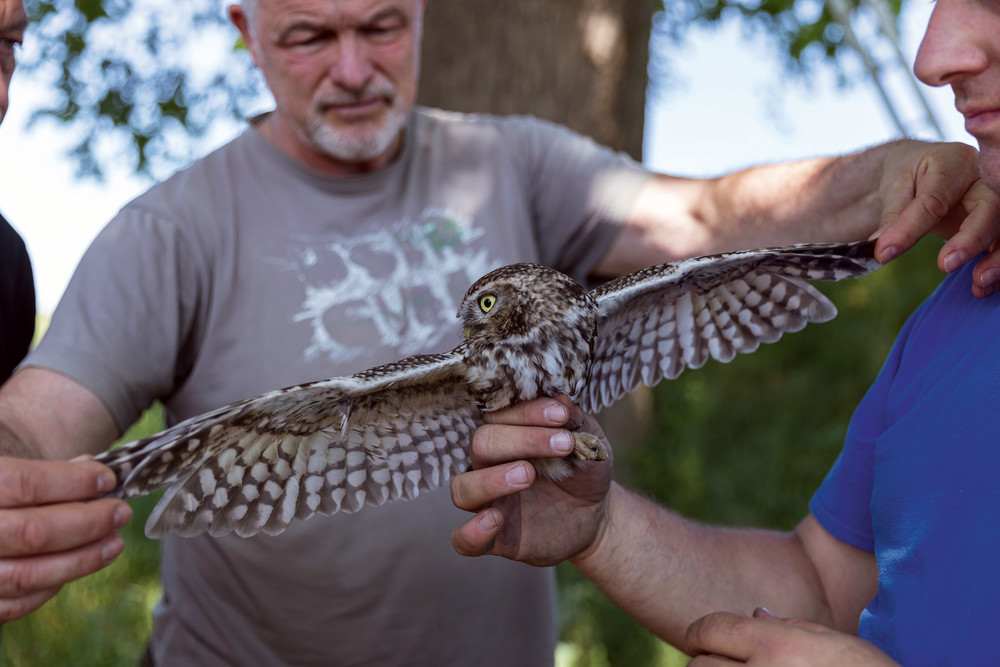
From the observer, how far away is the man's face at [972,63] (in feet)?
5.65

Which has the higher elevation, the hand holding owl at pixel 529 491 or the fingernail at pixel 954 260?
the fingernail at pixel 954 260

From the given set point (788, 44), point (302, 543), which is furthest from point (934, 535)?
point (788, 44)

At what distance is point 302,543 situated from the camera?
278 cm

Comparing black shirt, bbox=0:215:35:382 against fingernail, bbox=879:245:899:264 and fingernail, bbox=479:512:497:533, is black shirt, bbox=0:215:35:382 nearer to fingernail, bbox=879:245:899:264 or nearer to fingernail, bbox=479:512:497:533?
fingernail, bbox=479:512:497:533

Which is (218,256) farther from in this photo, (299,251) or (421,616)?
(421,616)

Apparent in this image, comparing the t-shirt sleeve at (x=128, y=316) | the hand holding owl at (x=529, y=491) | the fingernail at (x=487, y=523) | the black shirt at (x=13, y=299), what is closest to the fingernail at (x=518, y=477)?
the hand holding owl at (x=529, y=491)

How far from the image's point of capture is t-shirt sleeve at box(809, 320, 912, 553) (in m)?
2.19

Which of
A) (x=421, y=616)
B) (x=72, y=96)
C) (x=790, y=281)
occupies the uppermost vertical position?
(x=72, y=96)

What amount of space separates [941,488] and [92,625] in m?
5.12

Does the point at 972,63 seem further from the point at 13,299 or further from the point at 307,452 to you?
the point at 13,299

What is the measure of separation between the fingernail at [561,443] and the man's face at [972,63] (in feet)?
3.61

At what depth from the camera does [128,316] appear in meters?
2.62

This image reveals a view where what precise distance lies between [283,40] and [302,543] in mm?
1764

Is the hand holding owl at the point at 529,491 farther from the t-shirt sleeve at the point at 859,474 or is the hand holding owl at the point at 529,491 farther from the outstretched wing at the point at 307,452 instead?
the t-shirt sleeve at the point at 859,474
